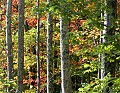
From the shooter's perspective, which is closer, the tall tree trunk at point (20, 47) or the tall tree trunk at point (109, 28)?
the tall tree trunk at point (109, 28)

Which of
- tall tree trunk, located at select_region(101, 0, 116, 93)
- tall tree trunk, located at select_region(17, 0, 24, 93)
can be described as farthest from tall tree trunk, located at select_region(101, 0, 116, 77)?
tall tree trunk, located at select_region(17, 0, 24, 93)

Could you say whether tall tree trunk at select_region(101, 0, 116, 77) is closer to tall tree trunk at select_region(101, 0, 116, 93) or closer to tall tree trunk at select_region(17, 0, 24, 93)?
tall tree trunk at select_region(101, 0, 116, 93)

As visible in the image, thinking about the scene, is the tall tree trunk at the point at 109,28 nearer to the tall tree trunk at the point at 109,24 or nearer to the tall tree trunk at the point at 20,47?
the tall tree trunk at the point at 109,24

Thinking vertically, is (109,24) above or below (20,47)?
above

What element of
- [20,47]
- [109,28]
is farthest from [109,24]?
[20,47]

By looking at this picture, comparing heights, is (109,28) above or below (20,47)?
above

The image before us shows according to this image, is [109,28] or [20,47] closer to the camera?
[109,28]

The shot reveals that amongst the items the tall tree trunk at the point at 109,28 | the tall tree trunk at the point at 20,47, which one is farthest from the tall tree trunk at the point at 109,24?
the tall tree trunk at the point at 20,47

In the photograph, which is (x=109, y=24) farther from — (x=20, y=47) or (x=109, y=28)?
(x=20, y=47)

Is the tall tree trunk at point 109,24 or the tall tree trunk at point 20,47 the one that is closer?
the tall tree trunk at point 109,24

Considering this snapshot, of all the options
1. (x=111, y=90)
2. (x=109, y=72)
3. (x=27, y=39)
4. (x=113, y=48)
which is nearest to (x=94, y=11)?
(x=113, y=48)

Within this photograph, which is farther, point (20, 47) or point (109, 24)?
point (20, 47)

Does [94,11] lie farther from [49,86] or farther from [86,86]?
[49,86]

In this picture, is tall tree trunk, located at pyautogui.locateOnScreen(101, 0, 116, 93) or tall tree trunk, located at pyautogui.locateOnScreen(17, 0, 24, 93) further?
tall tree trunk, located at pyautogui.locateOnScreen(17, 0, 24, 93)
